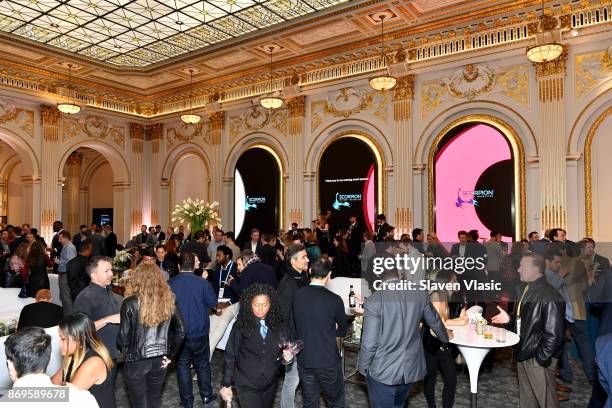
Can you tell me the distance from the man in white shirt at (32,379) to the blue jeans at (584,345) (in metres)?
4.92

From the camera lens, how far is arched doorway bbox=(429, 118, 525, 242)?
29.9ft

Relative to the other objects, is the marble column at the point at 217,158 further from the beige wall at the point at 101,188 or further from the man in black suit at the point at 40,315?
the man in black suit at the point at 40,315

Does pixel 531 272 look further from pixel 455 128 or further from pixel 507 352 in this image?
pixel 455 128

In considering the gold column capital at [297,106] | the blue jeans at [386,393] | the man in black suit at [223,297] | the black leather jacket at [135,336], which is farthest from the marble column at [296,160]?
the blue jeans at [386,393]

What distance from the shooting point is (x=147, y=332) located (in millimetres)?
3223

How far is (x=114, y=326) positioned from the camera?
3.72 metres

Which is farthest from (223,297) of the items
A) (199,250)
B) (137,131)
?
(137,131)

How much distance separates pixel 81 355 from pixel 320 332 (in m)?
1.50

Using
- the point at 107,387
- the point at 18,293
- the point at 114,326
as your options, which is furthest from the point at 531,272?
the point at 18,293

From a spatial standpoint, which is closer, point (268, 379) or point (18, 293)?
point (268, 379)

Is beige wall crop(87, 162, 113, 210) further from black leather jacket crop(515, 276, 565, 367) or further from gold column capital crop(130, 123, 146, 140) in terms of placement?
black leather jacket crop(515, 276, 565, 367)

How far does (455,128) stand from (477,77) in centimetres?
109

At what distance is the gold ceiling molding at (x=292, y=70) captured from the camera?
8875 millimetres

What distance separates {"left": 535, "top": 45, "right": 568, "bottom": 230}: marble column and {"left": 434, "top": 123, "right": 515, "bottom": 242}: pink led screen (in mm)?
668
